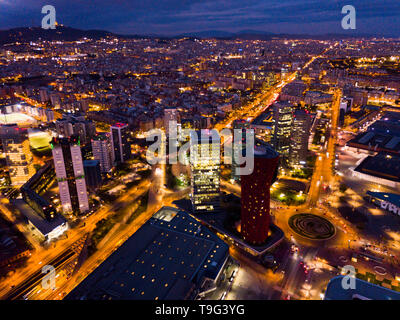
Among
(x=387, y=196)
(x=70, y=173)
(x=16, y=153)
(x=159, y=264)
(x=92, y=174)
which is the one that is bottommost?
(x=387, y=196)

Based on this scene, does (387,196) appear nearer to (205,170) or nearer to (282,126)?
(282,126)

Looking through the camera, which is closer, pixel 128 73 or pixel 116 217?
pixel 116 217

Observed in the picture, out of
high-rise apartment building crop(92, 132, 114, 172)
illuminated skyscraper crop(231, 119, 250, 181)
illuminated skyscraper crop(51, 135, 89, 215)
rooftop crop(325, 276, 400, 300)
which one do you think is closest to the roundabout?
rooftop crop(325, 276, 400, 300)

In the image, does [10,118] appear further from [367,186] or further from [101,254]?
[367,186]

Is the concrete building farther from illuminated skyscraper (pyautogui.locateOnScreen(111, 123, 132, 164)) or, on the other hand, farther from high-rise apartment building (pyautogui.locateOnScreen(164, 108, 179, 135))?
high-rise apartment building (pyautogui.locateOnScreen(164, 108, 179, 135))

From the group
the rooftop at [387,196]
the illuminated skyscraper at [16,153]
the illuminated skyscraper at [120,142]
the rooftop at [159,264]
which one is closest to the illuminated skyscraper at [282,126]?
the rooftop at [387,196]

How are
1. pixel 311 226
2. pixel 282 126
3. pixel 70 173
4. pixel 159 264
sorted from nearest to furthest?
pixel 159 264, pixel 311 226, pixel 70 173, pixel 282 126

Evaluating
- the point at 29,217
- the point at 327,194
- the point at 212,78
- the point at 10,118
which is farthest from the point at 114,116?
the point at 212,78

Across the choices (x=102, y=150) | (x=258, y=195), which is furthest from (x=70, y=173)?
(x=258, y=195)
